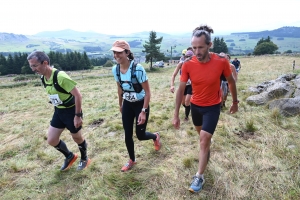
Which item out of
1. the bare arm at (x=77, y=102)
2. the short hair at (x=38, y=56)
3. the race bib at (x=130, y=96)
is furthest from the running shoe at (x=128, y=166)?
the short hair at (x=38, y=56)

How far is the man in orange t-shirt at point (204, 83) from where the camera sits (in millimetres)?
3072

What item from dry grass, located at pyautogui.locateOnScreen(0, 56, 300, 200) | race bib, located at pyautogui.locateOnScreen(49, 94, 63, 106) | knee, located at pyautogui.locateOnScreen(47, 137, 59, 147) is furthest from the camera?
knee, located at pyautogui.locateOnScreen(47, 137, 59, 147)

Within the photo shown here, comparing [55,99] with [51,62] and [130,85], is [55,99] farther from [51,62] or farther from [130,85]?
[51,62]

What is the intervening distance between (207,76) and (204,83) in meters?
0.12

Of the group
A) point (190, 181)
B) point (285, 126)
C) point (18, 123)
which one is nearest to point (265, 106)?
point (285, 126)

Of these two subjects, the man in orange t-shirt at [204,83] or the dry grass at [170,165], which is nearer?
the man in orange t-shirt at [204,83]

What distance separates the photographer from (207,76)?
10.4 ft

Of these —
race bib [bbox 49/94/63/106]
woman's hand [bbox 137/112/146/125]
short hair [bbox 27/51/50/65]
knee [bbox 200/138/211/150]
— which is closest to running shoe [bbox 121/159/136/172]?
woman's hand [bbox 137/112/146/125]

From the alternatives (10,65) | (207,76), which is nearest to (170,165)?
(207,76)

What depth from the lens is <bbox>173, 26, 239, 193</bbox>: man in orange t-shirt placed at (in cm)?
307

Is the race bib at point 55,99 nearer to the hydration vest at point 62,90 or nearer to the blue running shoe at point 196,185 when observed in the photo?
the hydration vest at point 62,90

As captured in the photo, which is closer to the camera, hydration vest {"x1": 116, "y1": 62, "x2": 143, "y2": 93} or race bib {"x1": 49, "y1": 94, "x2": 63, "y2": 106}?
hydration vest {"x1": 116, "y1": 62, "x2": 143, "y2": 93}

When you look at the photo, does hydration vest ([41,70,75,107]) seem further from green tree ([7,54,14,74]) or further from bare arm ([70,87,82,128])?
green tree ([7,54,14,74])

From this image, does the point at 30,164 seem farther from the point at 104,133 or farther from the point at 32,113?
the point at 32,113
